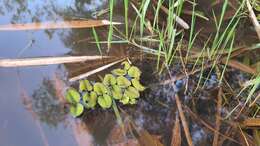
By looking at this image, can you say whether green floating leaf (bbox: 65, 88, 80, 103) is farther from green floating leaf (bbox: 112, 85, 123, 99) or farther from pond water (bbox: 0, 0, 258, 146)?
green floating leaf (bbox: 112, 85, 123, 99)

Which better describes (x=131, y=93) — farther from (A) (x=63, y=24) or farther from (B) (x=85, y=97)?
(A) (x=63, y=24)

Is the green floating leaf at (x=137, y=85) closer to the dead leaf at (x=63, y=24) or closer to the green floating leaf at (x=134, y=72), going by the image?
the green floating leaf at (x=134, y=72)

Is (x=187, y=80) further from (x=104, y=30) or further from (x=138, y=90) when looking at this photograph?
(x=104, y=30)

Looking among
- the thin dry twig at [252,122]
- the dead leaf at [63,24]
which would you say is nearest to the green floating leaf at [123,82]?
the dead leaf at [63,24]

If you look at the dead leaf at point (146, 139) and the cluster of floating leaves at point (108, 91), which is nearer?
the dead leaf at point (146, 139)

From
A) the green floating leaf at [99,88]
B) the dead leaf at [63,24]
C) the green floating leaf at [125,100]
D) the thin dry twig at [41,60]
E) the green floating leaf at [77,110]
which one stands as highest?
the dead leaf at [63,24]

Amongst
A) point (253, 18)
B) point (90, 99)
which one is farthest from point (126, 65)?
point (253, 18)
